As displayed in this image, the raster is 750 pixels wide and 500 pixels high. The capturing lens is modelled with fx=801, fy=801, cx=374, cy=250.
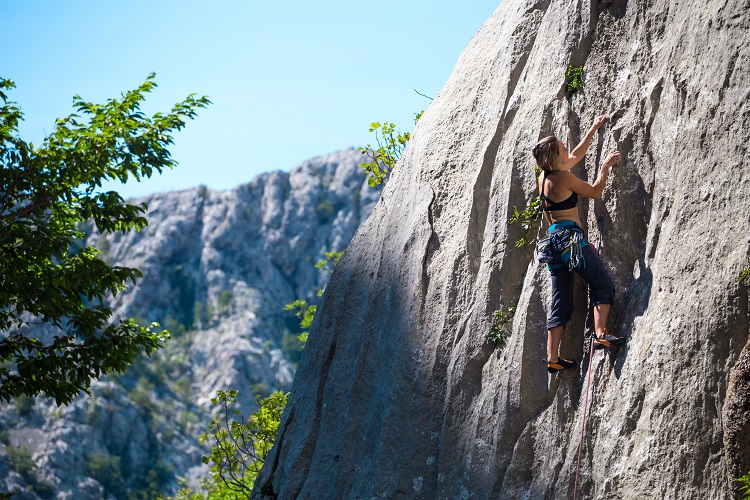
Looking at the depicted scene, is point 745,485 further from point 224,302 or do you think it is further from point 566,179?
point 224,302

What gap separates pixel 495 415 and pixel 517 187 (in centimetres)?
246

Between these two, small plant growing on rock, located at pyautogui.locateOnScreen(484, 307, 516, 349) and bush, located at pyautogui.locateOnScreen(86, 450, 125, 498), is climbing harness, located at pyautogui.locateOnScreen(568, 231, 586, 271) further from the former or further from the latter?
bush, located at pyautogui.locateOnScreen(86, 450, 125, 498)

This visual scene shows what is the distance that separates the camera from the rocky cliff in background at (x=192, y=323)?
8969 cm

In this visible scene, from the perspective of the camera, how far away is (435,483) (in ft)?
27.0

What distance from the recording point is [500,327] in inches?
326

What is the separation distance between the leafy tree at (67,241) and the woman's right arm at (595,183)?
8671mm

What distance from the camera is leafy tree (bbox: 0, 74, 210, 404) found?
44.1 ft

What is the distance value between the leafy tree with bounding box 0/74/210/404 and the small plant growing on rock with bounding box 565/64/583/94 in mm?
8545

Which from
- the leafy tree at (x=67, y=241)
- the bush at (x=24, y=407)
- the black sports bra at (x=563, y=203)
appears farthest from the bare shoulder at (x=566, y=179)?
the bush at (x=24, y=407)

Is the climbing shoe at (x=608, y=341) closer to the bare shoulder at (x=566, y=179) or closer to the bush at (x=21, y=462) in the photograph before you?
the bare shoulder at (x=566, y=179)

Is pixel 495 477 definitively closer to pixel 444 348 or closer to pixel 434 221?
pixel 444 348

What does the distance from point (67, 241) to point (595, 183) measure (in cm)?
968

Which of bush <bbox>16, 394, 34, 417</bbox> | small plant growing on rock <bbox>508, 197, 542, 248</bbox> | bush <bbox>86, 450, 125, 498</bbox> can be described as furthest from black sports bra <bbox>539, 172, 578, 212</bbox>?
bush <bbox>16, 394, 34, 417</bbox>

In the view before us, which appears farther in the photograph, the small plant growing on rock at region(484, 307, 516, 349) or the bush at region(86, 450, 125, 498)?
the bush at region(86, 450, 125, 498)
